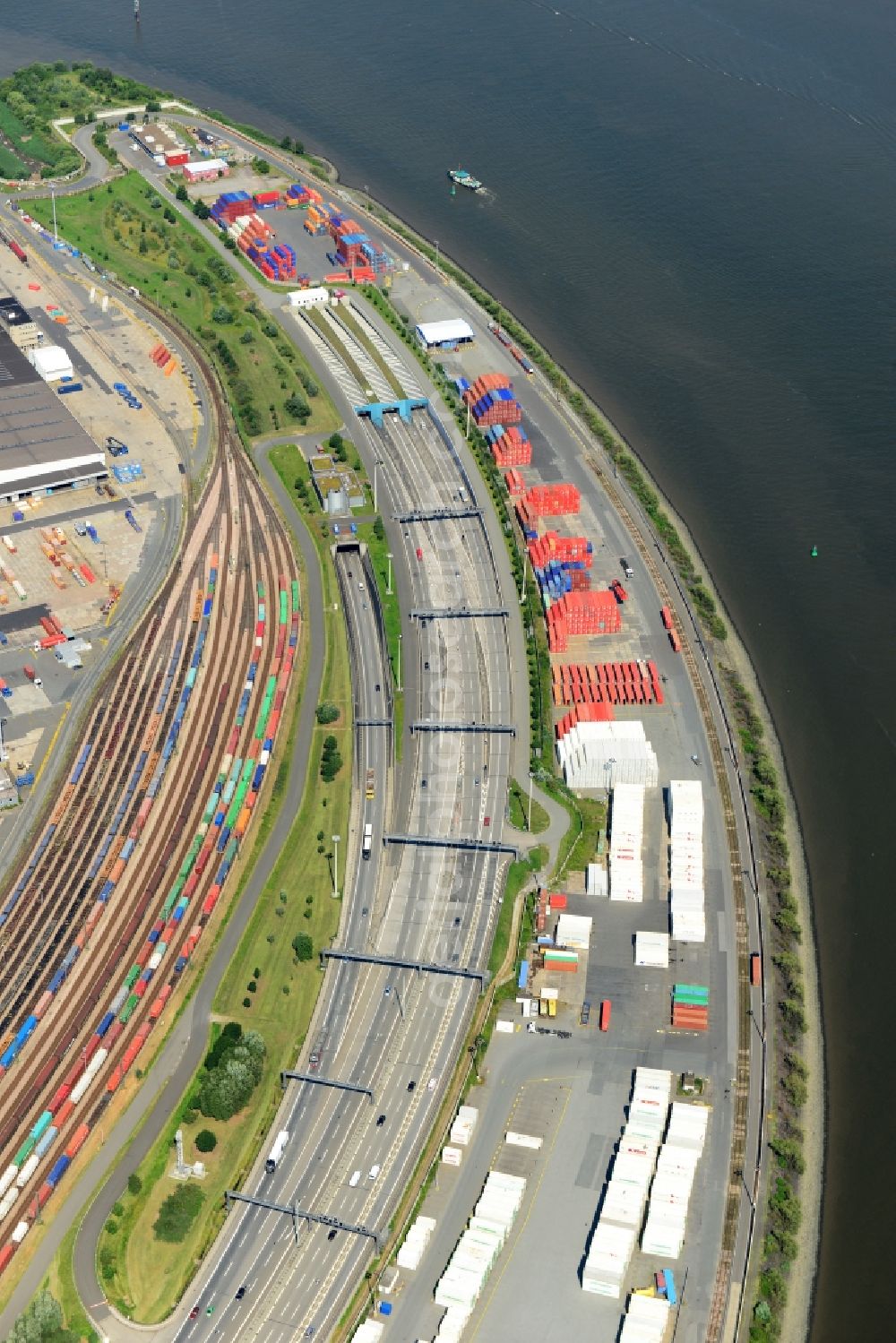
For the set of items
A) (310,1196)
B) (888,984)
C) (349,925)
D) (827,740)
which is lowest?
(310,1196)

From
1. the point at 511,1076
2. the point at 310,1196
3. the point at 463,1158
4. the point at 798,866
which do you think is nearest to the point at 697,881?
the point at 798,866

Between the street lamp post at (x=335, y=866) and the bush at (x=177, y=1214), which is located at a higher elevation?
the street lamp post at (x=335, y=866)

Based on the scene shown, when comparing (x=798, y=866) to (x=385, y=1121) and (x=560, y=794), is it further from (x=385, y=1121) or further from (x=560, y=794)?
(x=385, y=1121)

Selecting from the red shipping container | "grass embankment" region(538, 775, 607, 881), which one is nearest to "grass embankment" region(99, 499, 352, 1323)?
the red shipping container

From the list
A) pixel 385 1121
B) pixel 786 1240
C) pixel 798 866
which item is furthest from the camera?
pixel 798 866

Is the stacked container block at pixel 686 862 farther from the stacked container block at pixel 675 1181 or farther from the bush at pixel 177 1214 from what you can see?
the bush at pixel 177 1214

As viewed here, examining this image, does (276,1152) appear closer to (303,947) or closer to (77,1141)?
(77,1141)

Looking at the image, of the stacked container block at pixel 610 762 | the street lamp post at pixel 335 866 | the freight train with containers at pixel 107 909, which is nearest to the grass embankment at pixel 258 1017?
the street lamp post at pixel 335 866

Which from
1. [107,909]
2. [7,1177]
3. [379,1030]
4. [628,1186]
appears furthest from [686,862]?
[7,1177]
